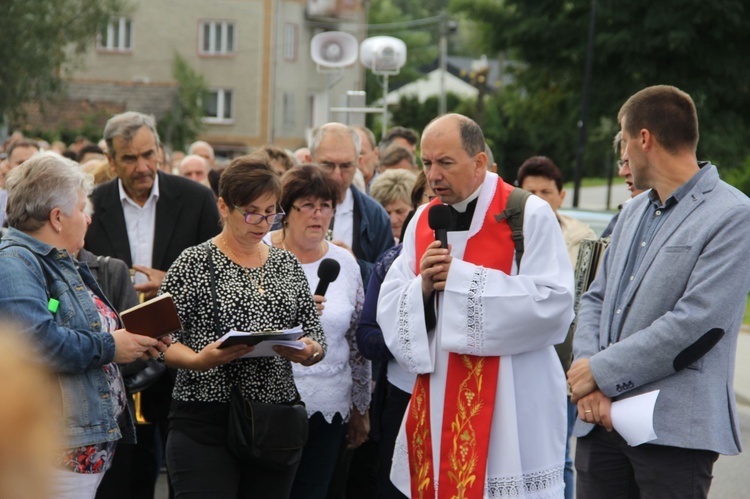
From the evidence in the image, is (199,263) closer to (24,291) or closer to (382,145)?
(24,291)

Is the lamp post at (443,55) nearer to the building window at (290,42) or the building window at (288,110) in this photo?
the building window at (290,42)

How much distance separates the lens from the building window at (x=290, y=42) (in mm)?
50188

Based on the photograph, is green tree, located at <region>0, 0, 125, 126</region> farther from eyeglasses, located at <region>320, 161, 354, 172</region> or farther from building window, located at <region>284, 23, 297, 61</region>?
eyeglasses, located at <region>320, 161, 354, 172</region>

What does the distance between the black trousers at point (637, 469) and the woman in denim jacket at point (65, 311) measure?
187cm

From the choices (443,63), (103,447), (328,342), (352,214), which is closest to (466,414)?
(328,342)

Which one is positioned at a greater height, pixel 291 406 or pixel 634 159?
Answer: pixel 634 159

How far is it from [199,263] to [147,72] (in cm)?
4738

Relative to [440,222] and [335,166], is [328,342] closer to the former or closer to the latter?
[440,222]

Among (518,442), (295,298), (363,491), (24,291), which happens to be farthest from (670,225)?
(363,491)

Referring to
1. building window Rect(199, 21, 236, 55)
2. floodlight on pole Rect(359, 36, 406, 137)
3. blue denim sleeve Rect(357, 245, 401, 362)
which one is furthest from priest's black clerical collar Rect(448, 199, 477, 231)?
building window Rect(199, 21, 236, 55)

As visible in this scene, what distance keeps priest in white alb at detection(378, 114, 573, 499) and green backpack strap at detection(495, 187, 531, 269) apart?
21mm

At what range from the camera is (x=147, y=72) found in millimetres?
50125

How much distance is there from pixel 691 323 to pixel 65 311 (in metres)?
2.45

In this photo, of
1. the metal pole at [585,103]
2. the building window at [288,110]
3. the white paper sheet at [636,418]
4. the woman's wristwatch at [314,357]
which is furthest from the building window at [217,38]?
the white paper sheet at [636,418]
